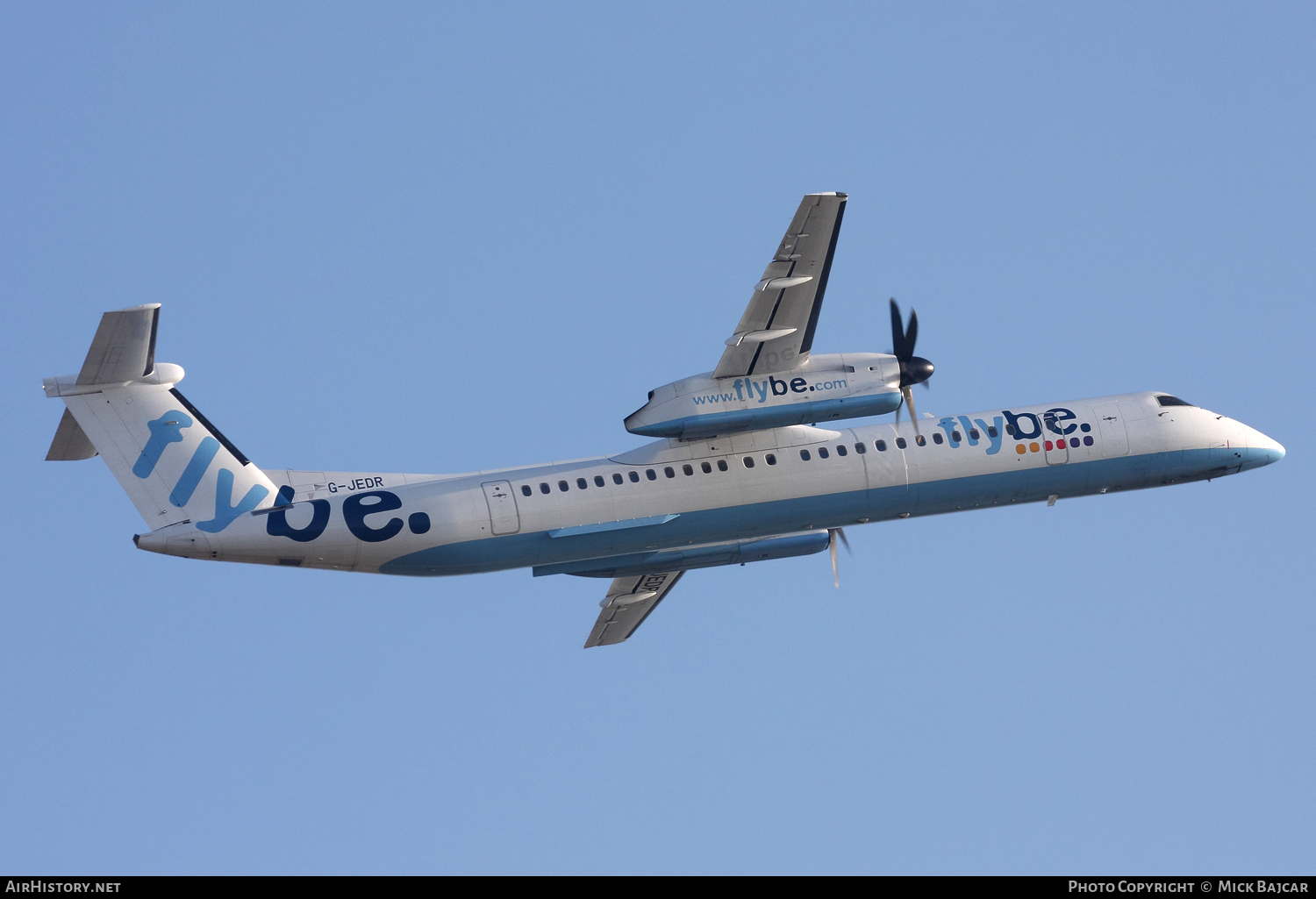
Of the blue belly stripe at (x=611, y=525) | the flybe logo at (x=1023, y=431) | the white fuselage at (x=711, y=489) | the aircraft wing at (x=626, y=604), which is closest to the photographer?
the white fuselage at (x=711, y=489)

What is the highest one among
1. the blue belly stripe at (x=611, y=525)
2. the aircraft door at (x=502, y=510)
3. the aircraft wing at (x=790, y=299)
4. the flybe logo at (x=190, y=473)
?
the aircraft wing at (x=790, y=299)

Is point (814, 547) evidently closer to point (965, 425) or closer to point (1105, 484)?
point (965, 425)

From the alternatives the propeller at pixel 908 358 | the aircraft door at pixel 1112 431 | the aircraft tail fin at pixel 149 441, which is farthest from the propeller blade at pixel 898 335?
the aircraft tail fin at pixel 149 441

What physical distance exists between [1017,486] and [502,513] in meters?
12.5

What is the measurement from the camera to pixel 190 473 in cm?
3072

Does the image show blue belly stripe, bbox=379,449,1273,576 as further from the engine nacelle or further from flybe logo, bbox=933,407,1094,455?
the engine nacelle

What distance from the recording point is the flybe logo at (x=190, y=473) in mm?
30516

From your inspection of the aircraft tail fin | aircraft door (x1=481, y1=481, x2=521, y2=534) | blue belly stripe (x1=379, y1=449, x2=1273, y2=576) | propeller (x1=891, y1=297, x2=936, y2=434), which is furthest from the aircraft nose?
the aircraft tail fin

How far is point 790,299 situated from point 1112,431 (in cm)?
993

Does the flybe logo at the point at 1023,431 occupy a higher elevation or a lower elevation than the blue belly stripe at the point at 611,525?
higher

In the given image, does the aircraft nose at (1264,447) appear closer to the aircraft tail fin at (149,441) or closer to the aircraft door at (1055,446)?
the aircraft door at (1055,446)

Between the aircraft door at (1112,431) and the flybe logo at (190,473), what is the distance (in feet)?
65.4

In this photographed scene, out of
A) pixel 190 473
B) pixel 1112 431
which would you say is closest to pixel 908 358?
pixel 1112 431

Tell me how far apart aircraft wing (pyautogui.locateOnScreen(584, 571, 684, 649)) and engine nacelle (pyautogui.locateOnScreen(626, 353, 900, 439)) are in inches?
251
